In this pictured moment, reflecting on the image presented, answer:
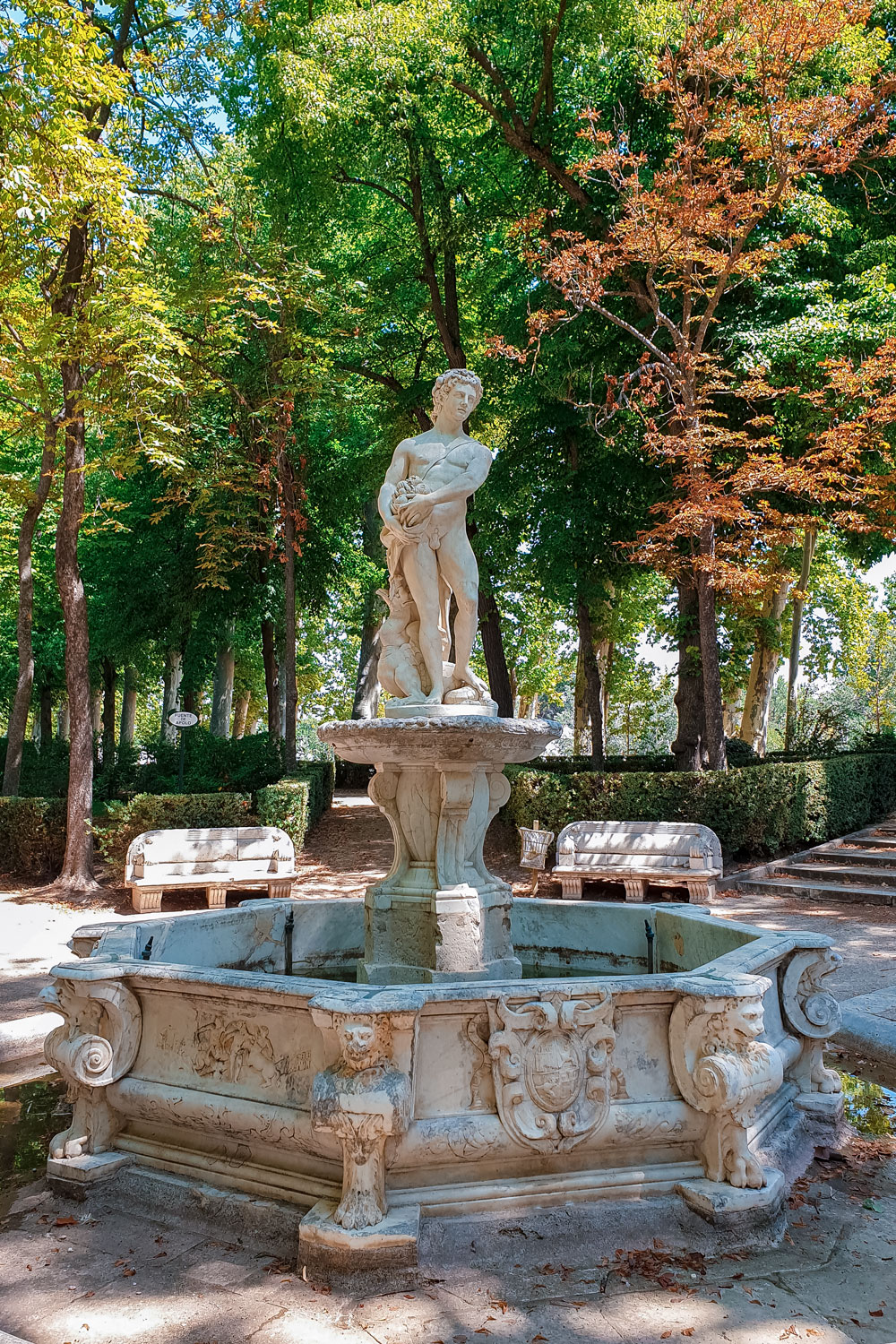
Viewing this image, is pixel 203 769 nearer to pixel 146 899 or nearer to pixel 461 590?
pixel 146 899

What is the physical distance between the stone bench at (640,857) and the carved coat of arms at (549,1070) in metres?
7.34

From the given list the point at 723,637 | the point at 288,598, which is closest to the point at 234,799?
the point at 288,598

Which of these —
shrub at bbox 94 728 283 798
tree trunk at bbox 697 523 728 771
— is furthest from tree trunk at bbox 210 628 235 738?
tree trunk at bbox 697 523 728 771

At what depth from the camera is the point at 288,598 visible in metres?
17.6

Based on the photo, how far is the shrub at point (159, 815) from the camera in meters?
12.1

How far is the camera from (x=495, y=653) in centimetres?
1791

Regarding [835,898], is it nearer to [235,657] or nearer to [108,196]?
[108,196]

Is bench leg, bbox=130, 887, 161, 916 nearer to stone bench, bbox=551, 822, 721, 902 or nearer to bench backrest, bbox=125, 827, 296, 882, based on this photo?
bench backrest, bbox=125, 827, 296, 882

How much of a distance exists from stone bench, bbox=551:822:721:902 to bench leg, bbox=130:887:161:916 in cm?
472

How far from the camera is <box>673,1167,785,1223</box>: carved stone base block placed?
3463mm

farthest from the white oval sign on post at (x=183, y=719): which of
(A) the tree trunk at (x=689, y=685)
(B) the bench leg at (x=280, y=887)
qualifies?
(A) the tree trunk at (x=689, y=685)

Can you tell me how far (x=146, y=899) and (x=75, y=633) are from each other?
3.89 metres

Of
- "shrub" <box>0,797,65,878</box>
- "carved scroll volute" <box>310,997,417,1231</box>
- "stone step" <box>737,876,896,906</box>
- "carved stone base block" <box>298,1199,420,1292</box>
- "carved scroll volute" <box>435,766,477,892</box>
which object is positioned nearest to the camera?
"carved stone base block" <box>298,1199,420,1292</box>

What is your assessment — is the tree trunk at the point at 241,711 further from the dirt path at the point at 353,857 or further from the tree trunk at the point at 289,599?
the tree trunk at the point at 289,599
